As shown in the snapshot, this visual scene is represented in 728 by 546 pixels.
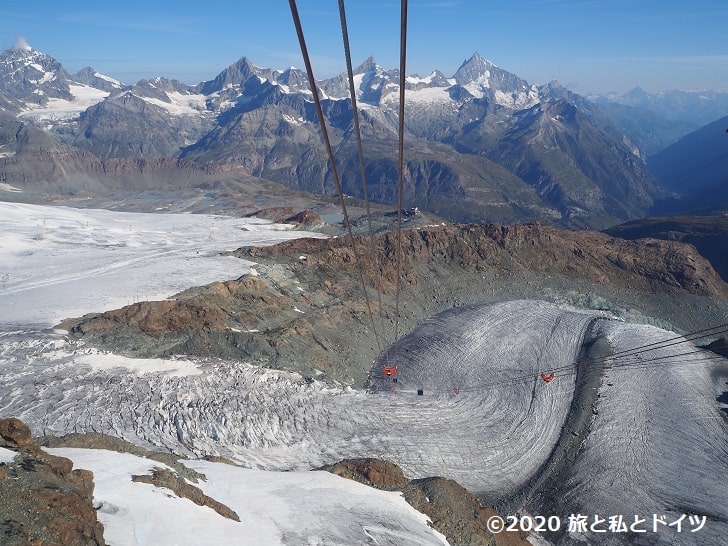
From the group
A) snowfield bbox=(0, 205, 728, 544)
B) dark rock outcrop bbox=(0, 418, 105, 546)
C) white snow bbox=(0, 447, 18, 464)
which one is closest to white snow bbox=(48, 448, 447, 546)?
snowfield bbox=(0, 205, 728, 544)

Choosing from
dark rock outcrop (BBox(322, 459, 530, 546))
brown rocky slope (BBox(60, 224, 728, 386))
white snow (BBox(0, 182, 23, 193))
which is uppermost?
white snow (BBox(0, 182, 23, 193))

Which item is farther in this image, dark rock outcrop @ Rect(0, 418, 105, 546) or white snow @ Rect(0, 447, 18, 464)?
white snow @ Rect(0, 447, 18, 464)

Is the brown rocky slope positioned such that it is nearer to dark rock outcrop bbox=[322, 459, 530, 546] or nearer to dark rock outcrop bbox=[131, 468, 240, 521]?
dark rock outcrop bbox=[322, 459, 530, 546]

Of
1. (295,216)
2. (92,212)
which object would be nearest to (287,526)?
(295,216)

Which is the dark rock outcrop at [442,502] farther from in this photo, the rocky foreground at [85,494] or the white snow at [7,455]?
the white snow at [7,455]

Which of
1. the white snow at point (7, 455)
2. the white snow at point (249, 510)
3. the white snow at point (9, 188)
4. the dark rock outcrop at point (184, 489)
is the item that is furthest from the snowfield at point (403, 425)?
the white snow at point (9, 188)
